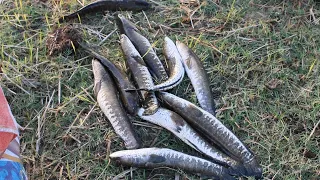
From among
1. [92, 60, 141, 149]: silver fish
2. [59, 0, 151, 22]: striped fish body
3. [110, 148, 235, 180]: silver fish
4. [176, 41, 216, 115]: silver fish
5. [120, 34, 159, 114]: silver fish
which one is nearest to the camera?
[110, 148, 235, 180]: silver fish

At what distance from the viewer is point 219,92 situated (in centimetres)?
420

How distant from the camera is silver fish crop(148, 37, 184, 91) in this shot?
12.9ft

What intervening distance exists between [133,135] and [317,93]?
1.74 m

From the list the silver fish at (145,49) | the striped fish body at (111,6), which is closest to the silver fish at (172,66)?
the silver fish at (145,49)

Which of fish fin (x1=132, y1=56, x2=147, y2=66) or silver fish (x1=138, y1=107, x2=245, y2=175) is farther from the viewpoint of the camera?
fish fin (x1=132, y1=56, x2=147, y2=66)

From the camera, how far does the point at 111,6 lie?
4.86m

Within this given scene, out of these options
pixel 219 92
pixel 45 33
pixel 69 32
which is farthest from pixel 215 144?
pixel 45 33

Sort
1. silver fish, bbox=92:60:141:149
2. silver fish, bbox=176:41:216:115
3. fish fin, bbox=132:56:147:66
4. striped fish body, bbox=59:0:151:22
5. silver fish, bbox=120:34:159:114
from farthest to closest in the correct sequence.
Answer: striped fish body, bbox=59:0:151:22 < fish fin, bbox=132:56:147:66 < silver fish, bbox=176:41:216:115 < silver fish, bbox=120:34:159:114 < silver fish, bbox=92:60:141:149

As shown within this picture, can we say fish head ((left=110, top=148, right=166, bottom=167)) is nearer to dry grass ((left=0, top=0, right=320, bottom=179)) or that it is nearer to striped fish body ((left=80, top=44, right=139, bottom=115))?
dry grass ((left=0, top=0, right=320, bottom=179))

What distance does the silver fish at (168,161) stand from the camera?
357 cm

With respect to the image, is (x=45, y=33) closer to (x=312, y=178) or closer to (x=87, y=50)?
(x=87, y=50)

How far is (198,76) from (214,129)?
0.62m

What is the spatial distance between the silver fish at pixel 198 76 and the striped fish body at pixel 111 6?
2.47 ft

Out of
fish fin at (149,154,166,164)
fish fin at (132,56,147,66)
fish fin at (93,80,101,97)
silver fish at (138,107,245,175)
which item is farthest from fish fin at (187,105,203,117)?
fish fin at (93,80,101,97)
